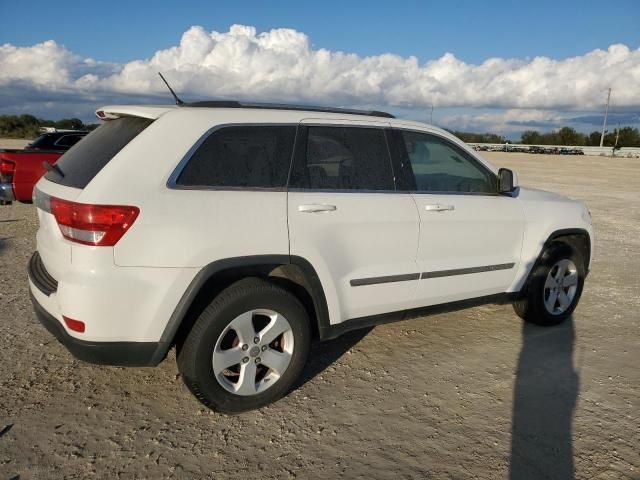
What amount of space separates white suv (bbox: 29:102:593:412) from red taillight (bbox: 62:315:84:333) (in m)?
0.01

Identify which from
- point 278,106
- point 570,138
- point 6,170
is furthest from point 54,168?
point 570,138

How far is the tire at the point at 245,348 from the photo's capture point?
2.93 meters

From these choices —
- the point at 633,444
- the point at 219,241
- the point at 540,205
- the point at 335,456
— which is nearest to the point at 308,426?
the point at 335,456

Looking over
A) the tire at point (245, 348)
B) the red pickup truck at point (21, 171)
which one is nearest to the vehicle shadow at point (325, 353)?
the tire at point (245, 348)

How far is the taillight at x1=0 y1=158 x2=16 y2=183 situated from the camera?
791 centimetres

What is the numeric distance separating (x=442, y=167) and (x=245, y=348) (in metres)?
2.16

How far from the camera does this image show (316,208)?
320 cm

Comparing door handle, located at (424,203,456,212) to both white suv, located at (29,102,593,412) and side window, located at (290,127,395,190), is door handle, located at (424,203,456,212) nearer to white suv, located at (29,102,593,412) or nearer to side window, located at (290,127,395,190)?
white suv, located at (29,102,593,412)

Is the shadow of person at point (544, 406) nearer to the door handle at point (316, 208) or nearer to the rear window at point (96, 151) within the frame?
the door handle at point (316, 208)

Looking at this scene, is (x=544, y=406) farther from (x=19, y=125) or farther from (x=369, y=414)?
(x=19, y=125)

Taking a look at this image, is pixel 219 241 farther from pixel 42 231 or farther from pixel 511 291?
pixel 511 291

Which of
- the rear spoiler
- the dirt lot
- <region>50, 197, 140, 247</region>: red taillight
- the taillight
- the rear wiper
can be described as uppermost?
the rear spoiler

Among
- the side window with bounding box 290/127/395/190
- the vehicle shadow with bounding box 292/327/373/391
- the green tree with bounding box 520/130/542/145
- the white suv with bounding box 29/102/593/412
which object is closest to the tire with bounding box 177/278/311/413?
the white suv with bounding box 29/102/593/412

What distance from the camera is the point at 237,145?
10.2 ft
